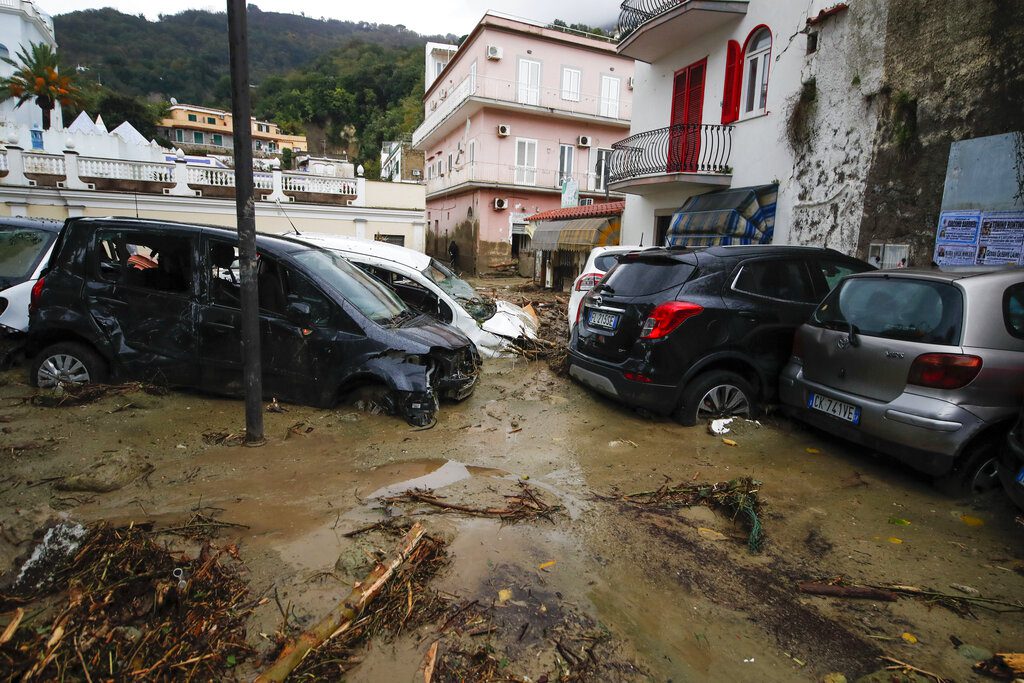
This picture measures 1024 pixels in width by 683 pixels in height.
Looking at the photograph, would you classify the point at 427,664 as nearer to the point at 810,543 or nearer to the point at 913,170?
the point at 810,543

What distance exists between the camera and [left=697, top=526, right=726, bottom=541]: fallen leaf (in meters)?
3.50

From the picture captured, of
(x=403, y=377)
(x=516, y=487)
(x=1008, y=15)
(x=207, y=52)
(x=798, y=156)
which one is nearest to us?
(x=516, y=487)

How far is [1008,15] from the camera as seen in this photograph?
737 centimetres

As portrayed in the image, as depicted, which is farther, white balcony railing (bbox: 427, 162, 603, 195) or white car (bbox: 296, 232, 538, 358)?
white balcony railing (bbox: 427, 162, 603, 195)

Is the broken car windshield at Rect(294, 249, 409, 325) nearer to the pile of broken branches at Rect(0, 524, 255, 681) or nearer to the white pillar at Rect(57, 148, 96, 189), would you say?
the pile of broken branches at Rect(0, 524, 255, 681)

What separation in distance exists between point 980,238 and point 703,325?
5446mm

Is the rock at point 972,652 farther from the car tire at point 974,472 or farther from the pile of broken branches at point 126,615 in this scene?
the pile of broken branches at point 126,615

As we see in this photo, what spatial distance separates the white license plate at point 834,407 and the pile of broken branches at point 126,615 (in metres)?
4.34

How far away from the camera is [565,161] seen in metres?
29.3

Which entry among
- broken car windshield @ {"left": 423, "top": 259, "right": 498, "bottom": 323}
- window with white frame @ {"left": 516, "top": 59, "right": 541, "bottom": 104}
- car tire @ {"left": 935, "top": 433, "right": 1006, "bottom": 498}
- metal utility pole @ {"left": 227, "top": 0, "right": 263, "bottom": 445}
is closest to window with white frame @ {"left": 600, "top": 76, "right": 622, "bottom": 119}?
window with white frame @ {"left": 516, "top": 59, "right": 541, "bottom": 104}

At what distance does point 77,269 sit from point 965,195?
11.1 metres

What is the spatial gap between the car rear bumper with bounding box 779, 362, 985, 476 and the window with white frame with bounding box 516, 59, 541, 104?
26.2 m

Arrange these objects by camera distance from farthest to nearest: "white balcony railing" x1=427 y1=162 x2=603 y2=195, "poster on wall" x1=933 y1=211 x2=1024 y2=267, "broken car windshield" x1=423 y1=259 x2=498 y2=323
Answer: "white balcony railing" x1=427 y1=162 x2=603 y2=195
"broken car windshield" x1=423 y1=259 x2=498 y2=323
"poster on wall" x1=933 y1=211 x2=1024 y2=267

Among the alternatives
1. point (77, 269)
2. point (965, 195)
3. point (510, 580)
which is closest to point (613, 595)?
point (510, 580)
